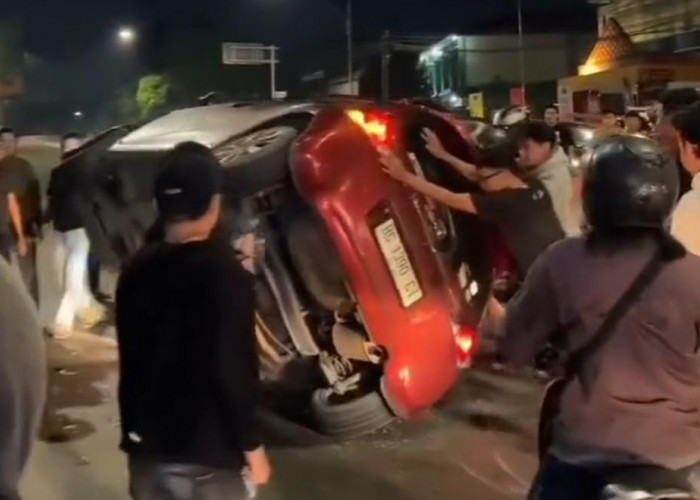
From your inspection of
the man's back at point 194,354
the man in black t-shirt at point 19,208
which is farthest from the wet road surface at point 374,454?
the man's back at point 194,354

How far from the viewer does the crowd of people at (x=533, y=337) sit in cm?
298

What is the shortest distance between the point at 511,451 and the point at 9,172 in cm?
486

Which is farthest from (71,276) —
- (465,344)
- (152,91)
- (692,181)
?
(152,91)

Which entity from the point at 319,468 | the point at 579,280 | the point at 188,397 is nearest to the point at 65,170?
the point at 319,468

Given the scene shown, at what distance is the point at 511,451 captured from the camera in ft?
21.6

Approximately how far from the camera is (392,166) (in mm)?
5953

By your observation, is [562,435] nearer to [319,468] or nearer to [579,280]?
[579,280]

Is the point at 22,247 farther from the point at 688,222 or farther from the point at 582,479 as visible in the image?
the point at 582,479

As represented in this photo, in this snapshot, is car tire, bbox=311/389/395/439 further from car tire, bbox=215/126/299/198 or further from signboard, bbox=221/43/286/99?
signboard, bbox=221/43/286/99

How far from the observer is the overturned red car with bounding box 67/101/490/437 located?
5773 mm

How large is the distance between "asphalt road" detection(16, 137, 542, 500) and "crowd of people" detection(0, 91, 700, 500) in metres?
2.11

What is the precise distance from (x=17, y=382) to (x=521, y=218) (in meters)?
4.08

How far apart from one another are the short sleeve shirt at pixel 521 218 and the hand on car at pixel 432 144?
14.8 inches

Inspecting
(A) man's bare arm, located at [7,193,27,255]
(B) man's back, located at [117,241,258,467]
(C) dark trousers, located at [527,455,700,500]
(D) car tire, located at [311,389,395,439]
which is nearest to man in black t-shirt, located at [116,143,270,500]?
(B) man's back, located at [117,241,258,467]
